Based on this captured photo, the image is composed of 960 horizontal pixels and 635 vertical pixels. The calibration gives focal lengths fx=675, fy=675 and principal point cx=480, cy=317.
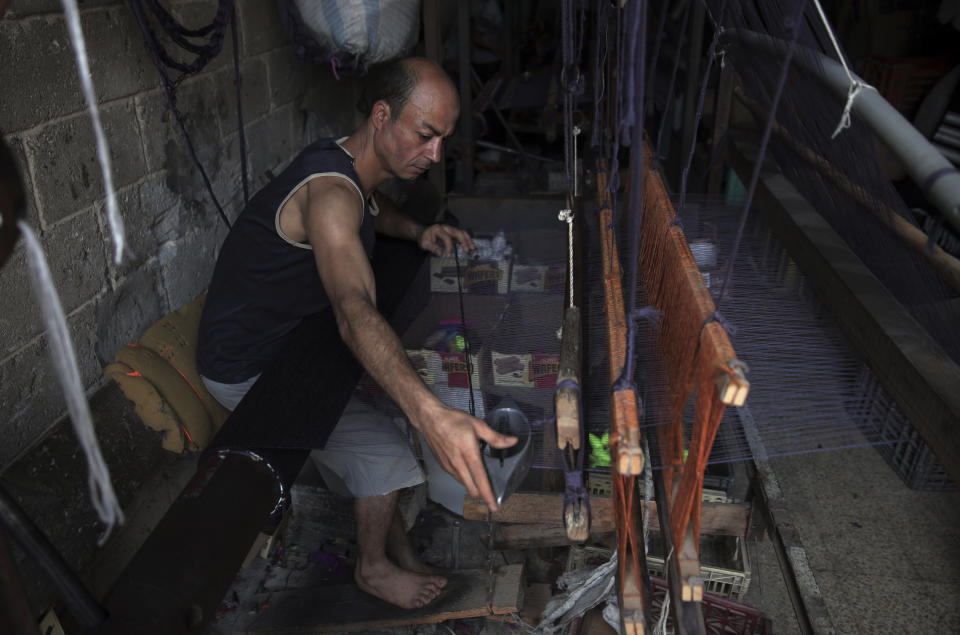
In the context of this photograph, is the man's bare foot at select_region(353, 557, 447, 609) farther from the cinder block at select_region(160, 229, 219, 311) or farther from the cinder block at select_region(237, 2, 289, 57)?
the cinder block at select_region(237, 2, 289, 57)

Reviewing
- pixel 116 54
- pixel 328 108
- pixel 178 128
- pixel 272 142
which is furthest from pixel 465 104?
pixel 116 54

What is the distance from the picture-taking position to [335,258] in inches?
68.2

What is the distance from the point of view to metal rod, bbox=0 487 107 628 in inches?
29.4

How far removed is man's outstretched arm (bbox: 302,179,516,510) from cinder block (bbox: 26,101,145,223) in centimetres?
64

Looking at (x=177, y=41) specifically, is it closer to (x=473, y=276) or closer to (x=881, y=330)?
(x=473, y=276)

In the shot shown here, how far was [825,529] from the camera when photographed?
2791 mm

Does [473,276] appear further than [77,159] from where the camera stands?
Yes

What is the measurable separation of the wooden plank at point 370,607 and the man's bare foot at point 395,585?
0.03m

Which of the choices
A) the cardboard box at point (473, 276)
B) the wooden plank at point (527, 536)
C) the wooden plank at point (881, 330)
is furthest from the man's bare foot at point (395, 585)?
the wooden plank at point (881, 330)

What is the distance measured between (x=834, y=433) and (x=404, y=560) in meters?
1.59

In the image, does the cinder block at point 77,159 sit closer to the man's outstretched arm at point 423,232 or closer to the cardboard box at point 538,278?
the man's outstretched arm at point 423,232

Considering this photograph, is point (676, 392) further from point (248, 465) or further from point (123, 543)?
point (123, 543)

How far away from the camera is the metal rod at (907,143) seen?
3.30 feet

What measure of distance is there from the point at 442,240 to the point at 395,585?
4.20ft
